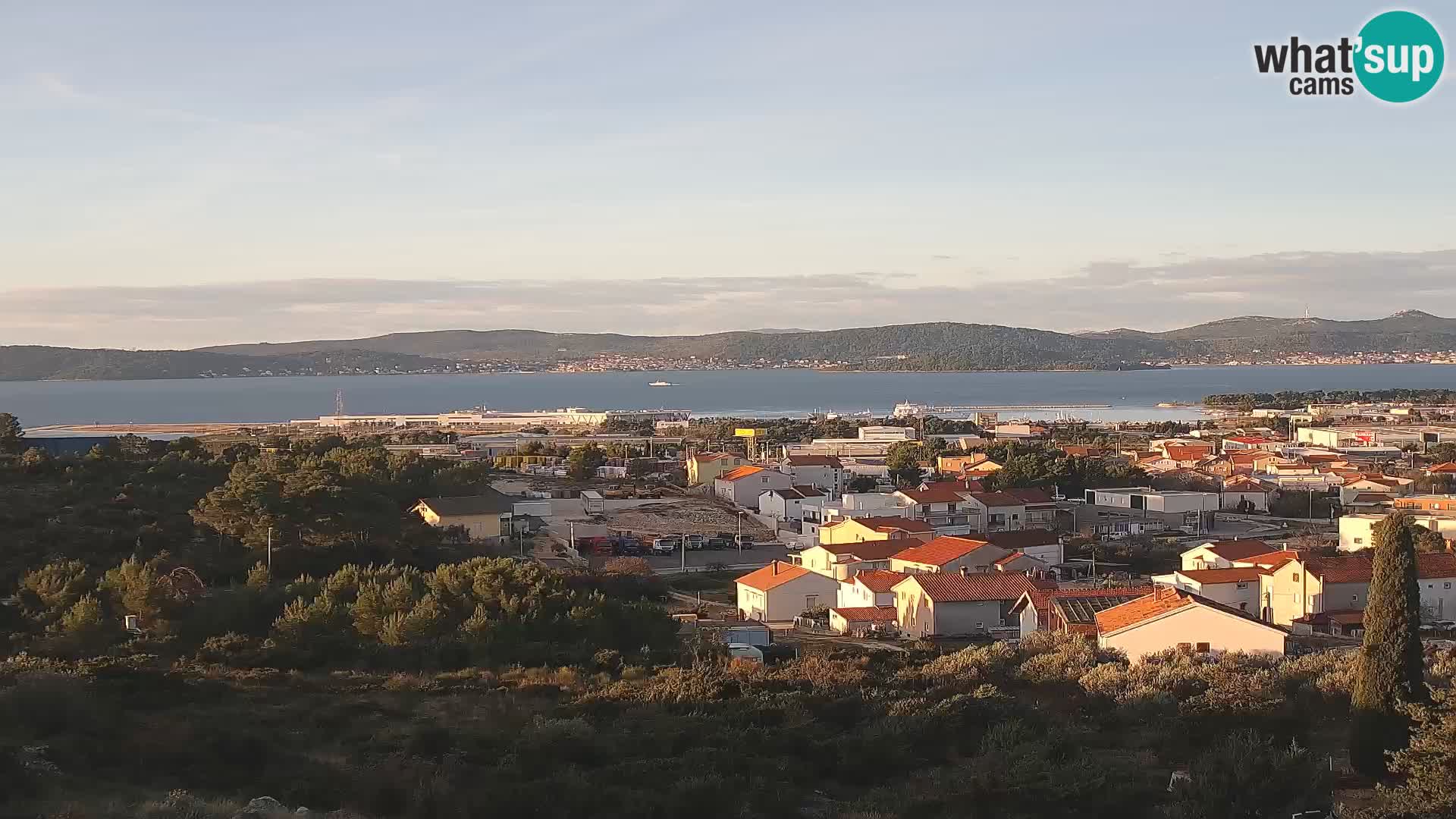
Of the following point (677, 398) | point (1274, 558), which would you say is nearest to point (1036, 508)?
point (1274, 558)

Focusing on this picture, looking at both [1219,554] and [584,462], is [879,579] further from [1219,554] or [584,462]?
[584,462]

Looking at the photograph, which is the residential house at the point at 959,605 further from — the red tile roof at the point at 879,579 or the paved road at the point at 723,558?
the paved road at the point at 723,558

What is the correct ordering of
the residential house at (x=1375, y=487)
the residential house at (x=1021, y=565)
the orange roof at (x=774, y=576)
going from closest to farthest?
the orange roof at (x=774, y=576), the residential house at (x=1021, y=565), the residential house at (x=1375, y=487)

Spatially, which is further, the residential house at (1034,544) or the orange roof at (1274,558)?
the residential house at (1034,544)

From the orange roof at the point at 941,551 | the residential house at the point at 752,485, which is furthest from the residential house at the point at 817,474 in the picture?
the orange roof at the point at 941,551

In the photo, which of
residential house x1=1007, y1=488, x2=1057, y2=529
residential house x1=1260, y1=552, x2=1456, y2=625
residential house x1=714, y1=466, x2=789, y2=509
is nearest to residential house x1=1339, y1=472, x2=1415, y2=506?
residential house x1=1007, y1=488, x2=1057, y2=529

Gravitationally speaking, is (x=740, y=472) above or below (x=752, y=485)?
above

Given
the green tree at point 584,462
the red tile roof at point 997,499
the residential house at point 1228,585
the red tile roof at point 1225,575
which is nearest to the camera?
the residential house at point 1228,585
